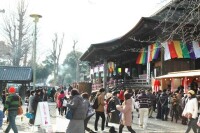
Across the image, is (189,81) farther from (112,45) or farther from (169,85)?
(112,45)

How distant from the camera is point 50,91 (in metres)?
38.6

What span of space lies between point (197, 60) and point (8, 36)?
86.6ft

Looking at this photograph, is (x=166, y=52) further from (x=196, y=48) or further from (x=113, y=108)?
(x=113, y=108)

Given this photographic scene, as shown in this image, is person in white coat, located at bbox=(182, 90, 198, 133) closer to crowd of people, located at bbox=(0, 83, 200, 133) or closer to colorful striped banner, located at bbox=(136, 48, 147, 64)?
crowd of people, located at bbox=(0, 83, 200, 133)

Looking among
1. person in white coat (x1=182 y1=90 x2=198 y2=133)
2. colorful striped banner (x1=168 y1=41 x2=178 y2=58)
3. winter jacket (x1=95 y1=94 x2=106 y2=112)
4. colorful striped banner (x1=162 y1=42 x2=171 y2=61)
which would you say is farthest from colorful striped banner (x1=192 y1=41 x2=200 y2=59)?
person in white coat (x1=182 y1=90 x2=198 y2=133)

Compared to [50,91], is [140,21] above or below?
above

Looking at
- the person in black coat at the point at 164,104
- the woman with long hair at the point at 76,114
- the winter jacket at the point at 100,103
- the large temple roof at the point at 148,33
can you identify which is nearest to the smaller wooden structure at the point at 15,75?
the large temple roof at the point at 148,33

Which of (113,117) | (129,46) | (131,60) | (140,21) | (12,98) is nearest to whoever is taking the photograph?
(12,98)

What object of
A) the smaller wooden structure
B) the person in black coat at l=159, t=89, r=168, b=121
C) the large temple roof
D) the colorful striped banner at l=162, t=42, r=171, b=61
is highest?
the large temple roof

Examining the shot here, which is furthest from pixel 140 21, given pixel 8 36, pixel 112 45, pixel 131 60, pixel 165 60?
pixel 8 36

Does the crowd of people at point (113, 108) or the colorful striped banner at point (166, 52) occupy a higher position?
the colorful striped banner at point (166, 52)

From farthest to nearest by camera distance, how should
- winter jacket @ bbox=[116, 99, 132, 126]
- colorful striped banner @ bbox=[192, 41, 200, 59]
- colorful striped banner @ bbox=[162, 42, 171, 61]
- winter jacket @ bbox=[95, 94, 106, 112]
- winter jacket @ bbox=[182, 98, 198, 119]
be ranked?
colorful striped banner @ bbox=[192, 41, 200, 59], colorful striped banner @ bbox=[162, 42, 171, 61], winter jacket @ bbox=[95, 94, 106, 112], winter jacket @ bbox=[182, 98, 198, 119], winter jacket @ bbox=[116, 99, 132, 126]

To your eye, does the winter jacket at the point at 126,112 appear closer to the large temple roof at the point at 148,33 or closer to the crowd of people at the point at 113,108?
the crowd of people at the point at 113,108

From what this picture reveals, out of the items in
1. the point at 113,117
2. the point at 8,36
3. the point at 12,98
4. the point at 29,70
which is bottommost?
the point at 113,117
